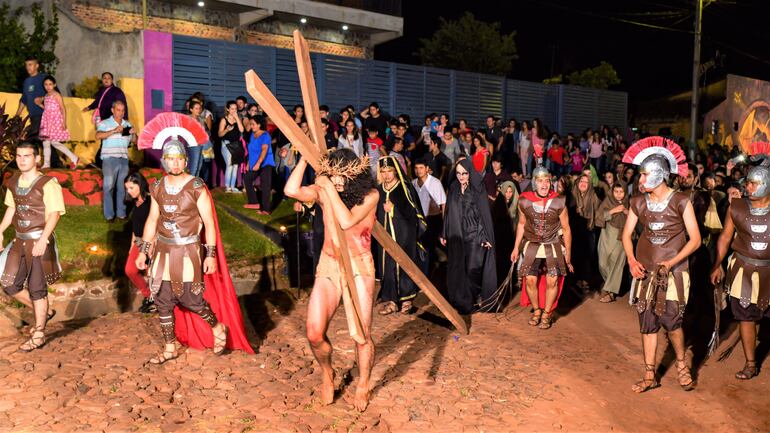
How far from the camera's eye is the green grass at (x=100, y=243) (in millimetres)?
8961

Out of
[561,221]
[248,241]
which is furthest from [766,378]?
[248,241]

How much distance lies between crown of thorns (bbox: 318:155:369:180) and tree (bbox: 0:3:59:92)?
12.6 meters

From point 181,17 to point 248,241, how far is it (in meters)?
11.1

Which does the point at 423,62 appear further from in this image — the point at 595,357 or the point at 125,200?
the point at 595,357

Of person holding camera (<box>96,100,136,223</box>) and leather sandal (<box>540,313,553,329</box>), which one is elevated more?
person holding camera (<box>96,100,136,223</box>)

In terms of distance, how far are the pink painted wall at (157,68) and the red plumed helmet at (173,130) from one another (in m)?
7.25

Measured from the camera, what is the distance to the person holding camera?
10281 mm

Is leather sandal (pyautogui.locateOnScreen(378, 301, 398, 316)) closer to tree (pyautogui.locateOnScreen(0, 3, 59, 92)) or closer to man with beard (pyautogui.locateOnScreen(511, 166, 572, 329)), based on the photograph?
man with beard (pyautogui.locateOnScreen(511, 166, 572, 329))

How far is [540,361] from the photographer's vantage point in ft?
22.5

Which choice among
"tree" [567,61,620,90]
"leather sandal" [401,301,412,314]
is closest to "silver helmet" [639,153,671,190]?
"leather sandal" [401,301,412,314]

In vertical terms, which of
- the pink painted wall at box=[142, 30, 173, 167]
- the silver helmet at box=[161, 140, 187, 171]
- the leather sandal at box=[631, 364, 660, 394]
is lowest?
the leather sandal at box=[631, 364, 660, 394]

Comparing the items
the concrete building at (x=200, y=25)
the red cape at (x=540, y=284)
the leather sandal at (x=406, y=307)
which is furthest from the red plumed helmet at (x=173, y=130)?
the concrete building at (x=200, y=25)

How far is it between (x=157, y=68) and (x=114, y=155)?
4301mm

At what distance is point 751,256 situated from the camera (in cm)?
643
